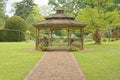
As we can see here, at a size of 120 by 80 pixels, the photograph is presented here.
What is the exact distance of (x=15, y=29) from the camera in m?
48.0

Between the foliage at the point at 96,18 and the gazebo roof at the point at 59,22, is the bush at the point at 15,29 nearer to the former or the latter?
the foliage at the point at 96,18

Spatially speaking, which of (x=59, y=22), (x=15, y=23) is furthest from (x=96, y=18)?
(x=15, y=23)

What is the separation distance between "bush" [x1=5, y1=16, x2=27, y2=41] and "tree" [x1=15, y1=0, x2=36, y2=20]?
2381 centimetres

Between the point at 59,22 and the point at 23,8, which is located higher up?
the point at 23,8

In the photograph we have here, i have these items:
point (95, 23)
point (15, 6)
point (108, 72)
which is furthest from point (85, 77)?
point (15, 6)

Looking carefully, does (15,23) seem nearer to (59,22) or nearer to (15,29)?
(15,29)

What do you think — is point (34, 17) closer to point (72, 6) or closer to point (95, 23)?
point (72, 6)

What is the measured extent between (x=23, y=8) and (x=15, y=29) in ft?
90.6

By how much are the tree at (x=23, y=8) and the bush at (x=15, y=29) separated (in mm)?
23811

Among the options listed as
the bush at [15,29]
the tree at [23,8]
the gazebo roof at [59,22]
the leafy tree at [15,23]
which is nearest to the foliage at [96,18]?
the gazebo roof at [59,22]

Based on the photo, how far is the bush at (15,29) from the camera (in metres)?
46.4

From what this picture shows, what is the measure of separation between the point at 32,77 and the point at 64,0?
54453 millimetres

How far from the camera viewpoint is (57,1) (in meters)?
66.1

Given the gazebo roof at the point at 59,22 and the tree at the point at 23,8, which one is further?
the tree at the point at 23,8
